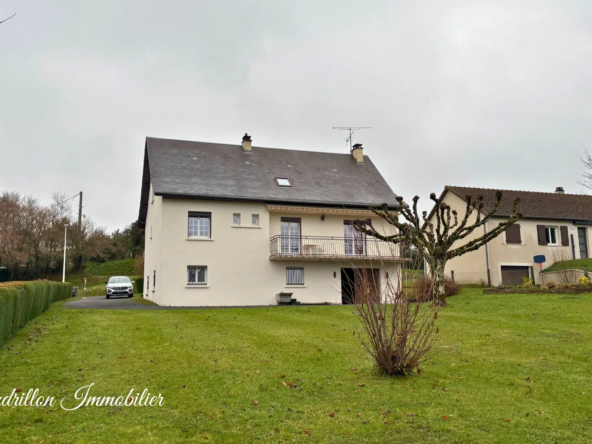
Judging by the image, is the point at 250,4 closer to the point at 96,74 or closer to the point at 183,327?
the point at 96,74

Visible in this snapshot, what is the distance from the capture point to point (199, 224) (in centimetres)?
2392

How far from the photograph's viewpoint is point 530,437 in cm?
507

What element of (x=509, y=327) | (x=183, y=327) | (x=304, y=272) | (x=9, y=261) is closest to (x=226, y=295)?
(x=304, y=272)

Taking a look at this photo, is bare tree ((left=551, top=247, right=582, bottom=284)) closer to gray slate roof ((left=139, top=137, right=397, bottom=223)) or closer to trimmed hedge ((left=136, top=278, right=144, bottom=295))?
gray slate roof ((left=139, top=137, right=397, bottom=223))

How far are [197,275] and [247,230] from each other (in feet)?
10.6

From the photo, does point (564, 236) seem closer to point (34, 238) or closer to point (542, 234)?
point (542, 234)

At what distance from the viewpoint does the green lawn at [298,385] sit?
17.5ft

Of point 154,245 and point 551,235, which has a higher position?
point 551,235

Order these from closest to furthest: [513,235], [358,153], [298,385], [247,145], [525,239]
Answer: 1. [298,385]
2. [247,145]
3. [513,235]
4. [525,239]
5. [358,153]

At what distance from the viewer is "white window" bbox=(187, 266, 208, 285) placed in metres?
23.5

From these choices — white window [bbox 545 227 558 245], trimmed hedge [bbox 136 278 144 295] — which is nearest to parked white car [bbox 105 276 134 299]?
trimmed hedge [bbox 136 278 144 295]

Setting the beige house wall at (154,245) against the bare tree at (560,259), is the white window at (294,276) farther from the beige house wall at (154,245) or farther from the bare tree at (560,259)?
the bare tree at (560,259)

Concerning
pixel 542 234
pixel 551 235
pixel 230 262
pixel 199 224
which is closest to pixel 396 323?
pixel 230 262

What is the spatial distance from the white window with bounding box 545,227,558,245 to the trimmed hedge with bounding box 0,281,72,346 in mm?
27880
